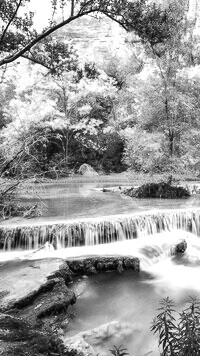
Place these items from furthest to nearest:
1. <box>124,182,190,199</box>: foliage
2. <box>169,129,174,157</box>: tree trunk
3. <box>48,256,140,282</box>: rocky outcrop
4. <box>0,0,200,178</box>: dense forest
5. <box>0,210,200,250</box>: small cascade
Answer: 1. <box>124,182,190,199</box>: foliage
2. <box>169,129,174,157</box>: tree trunk
3. <box>0,210,200,250</box>: small cascade
4. <box>48,256,140,282</box>: rocky outcrop
5. <box>0,0,200,178</box>: dense forest

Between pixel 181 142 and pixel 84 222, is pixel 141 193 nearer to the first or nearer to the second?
pixel 181 142

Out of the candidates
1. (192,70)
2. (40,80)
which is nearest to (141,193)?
(192,70)

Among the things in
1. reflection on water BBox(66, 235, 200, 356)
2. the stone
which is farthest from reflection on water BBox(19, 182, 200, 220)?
reflection on water BBox(66, 235, 200, 356)

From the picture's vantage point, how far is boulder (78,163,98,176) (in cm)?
2561

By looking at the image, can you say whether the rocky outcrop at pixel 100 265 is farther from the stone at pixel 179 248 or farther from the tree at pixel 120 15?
the tree at pixel 120 15

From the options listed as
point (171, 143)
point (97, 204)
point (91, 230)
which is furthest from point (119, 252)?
point (171, 143)

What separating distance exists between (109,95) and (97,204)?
58.6 ft

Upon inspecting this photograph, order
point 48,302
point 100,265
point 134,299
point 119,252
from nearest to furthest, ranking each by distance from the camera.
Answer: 1. point 48,302
2. point 134,299
3. point 100,265
4. point 119,252

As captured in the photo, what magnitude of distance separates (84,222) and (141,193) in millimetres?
6111

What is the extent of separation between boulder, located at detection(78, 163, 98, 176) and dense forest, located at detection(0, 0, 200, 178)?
3.44 ft

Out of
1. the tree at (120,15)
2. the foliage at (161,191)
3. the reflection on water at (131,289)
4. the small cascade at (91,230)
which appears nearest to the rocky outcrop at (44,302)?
the reflection on water at (131,289)

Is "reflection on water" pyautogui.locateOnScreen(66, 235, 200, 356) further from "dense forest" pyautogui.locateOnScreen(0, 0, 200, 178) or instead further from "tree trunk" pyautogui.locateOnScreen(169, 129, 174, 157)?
"tree trunk" pyautogui.locateOnScreen(169, 129, 174, 157)

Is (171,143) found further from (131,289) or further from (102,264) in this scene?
(131,289)

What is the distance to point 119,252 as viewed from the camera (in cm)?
844
